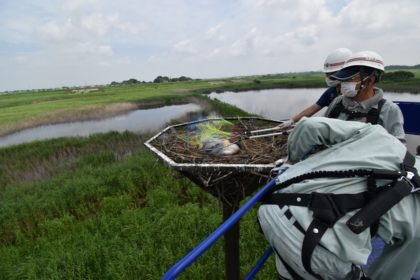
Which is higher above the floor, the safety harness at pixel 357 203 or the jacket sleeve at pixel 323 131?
the jacket sleeve at pixel 323 131

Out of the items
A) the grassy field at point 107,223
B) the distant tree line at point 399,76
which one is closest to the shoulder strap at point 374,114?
the grassy field at point 107,223

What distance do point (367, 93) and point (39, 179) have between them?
11.5 meters

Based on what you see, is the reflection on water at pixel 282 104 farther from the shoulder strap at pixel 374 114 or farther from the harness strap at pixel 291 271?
the harness strap at pixel 291 271

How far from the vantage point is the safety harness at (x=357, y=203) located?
133 centimetres

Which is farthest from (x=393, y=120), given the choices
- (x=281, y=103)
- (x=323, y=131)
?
(x=281, y=103)

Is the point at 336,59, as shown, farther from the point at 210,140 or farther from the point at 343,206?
the point at 343,206

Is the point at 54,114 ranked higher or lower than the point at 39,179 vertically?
higher

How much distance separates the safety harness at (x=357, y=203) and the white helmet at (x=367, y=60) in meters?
1.43

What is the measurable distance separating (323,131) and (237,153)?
93 cm

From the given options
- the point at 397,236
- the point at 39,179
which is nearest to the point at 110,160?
the point at 39,179

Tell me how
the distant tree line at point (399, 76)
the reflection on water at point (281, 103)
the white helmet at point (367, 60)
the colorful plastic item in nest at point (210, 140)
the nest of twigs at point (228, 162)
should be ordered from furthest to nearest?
the distant tree line at point (399, 76) → the reflection on water at point (281, 103) → the white helmet at point (367, 60) → the colorful plastic item in nest at point (210, 140) → the nest of twigs at point (228, 162)

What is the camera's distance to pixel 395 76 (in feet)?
142

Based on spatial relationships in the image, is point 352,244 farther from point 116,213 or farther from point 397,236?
point 116,213

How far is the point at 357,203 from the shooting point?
138cm
